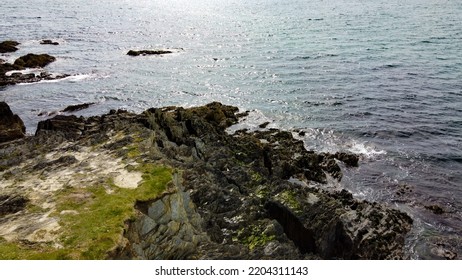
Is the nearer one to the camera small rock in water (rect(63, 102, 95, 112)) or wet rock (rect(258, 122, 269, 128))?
wet rock (rect(258, 122, 269, 128))

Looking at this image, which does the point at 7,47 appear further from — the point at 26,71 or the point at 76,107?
the point at 76,107

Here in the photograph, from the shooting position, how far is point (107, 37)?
10662 cm

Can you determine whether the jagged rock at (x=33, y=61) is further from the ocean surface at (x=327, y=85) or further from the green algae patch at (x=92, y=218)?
the green algae patch at (x=92, y=218)

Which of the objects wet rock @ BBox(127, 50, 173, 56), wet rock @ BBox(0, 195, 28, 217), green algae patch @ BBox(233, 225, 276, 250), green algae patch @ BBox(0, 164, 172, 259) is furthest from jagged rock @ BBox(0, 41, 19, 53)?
green algae patch @ BBox(233, 225, 276, 250)

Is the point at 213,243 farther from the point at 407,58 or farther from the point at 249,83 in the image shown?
the point at 407,58

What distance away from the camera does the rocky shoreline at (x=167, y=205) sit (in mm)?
15586

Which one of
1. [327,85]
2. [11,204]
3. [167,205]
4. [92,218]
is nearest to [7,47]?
[327,85]

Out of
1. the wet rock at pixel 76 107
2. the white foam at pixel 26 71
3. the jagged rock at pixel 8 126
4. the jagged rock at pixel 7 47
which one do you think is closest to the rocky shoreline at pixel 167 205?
the jagged rock at pixel 8 126

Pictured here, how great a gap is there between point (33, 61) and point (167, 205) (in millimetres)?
68600

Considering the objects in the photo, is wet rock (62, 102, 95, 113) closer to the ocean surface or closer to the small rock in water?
the small rock in water

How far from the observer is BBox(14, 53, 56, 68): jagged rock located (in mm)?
71812

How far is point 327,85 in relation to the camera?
5856 centimetres

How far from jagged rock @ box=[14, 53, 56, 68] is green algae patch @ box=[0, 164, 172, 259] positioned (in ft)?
211

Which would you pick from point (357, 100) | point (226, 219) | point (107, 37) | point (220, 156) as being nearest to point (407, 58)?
point (357, 100)
